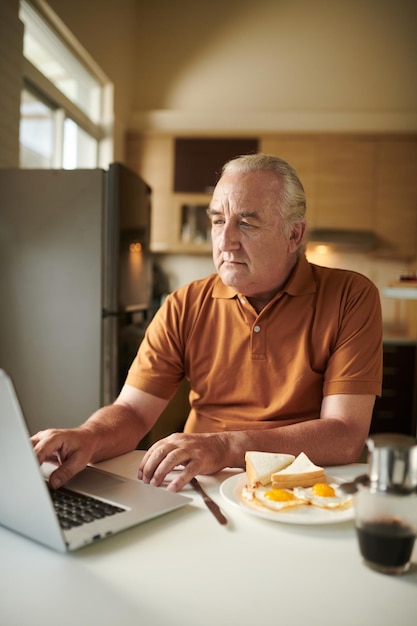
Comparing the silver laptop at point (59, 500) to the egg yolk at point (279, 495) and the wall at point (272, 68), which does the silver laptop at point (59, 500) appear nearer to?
the egg yolk at point (279, 495)

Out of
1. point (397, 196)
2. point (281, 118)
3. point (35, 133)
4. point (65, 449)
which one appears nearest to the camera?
point (65, 449)

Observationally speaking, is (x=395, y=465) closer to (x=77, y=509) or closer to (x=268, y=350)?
(x=77, y=509)

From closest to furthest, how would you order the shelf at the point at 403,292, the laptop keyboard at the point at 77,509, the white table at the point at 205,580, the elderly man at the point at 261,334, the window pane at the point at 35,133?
1. the white table at the point at 205,580
2. the laptop keyboard at the point at 77,509
3. the elderly man at the point at 261,334
4. the shelf at the point at 403,292
5. the window pane at the point at 35,133

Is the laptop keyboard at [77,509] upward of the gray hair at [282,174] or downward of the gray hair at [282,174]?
downward

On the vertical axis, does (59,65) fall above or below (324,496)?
above

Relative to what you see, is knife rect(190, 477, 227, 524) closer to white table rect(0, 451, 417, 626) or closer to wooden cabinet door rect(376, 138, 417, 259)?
white table rect(0, 451, 417, 626)

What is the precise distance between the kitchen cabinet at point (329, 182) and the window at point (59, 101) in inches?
17.6

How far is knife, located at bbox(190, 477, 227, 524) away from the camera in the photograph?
0.86m

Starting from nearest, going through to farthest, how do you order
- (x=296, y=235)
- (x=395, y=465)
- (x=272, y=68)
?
(x=395, y=465)
(x=296, y=235)
(x=272, y=68)

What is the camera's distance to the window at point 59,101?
324 cm

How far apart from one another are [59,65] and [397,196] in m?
2.64

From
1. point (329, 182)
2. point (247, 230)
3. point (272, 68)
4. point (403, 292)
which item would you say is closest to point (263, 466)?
point (247, 230)

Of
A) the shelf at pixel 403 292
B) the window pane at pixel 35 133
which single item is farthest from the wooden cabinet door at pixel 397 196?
the window pane at pixel 35 133

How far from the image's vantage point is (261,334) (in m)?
1.51
